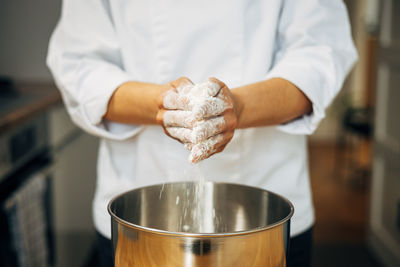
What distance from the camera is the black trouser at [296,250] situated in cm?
82

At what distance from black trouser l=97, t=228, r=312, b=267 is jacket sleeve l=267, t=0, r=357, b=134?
0.21 metres

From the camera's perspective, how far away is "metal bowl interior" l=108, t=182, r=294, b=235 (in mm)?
622

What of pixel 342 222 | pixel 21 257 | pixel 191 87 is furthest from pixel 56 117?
pixel 342 222

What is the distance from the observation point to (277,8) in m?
0.79

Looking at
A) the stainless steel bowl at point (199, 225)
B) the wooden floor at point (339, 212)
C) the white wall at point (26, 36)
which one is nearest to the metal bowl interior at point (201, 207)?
the stainless steel bowl at point (199, 225)

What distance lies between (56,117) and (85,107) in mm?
1134

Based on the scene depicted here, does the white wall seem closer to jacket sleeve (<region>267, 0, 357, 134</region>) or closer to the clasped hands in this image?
jacket sleeve (<region>267, 0, 357, 134</region>)

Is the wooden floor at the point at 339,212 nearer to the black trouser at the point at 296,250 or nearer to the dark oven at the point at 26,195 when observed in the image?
the dark oven at the point at 26,195

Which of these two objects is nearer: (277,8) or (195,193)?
(195,193)

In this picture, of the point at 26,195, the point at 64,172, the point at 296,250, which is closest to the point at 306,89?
the point at 296,250

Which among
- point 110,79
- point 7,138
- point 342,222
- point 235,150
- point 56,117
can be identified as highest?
point 110,79

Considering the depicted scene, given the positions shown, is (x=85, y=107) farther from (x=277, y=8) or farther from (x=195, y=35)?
(x=277, y=8)

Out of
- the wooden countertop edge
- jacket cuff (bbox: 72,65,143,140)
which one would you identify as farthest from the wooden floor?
jacket cuff (bbox: 72,65,143,140)

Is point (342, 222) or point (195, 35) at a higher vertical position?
point (195, 35)
